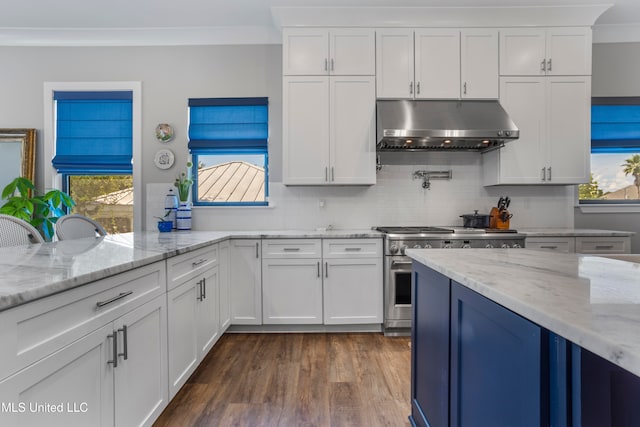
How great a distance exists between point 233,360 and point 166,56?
10.3 feet

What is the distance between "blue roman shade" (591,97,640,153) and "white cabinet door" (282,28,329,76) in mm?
2909

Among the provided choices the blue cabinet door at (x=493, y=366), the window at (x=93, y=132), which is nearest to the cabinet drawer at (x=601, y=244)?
the blue cabinet door at (x=493, y=366)

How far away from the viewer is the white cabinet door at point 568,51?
3195 mm

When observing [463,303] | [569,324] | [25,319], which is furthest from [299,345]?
[569,324]

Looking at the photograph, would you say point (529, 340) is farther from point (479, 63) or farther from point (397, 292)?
point (479, 63)

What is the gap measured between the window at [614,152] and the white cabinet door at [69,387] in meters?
4.35

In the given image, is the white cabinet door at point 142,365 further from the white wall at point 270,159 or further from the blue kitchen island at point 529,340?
the white wall at point 270,159

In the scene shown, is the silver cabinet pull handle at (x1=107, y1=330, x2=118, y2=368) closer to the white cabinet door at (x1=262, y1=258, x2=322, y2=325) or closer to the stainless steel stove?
the white cabinet door at (x1=262, y1=258, x2=322, y2=325)

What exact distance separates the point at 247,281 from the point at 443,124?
7.37 feet

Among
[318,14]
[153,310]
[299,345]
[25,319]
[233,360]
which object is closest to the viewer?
[25,319]

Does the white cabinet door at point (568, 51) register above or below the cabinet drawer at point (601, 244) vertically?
above

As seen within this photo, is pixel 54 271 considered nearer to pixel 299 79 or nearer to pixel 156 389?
pixel 156 389

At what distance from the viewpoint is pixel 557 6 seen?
10.3 ft

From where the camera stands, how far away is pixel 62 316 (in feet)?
3.26
